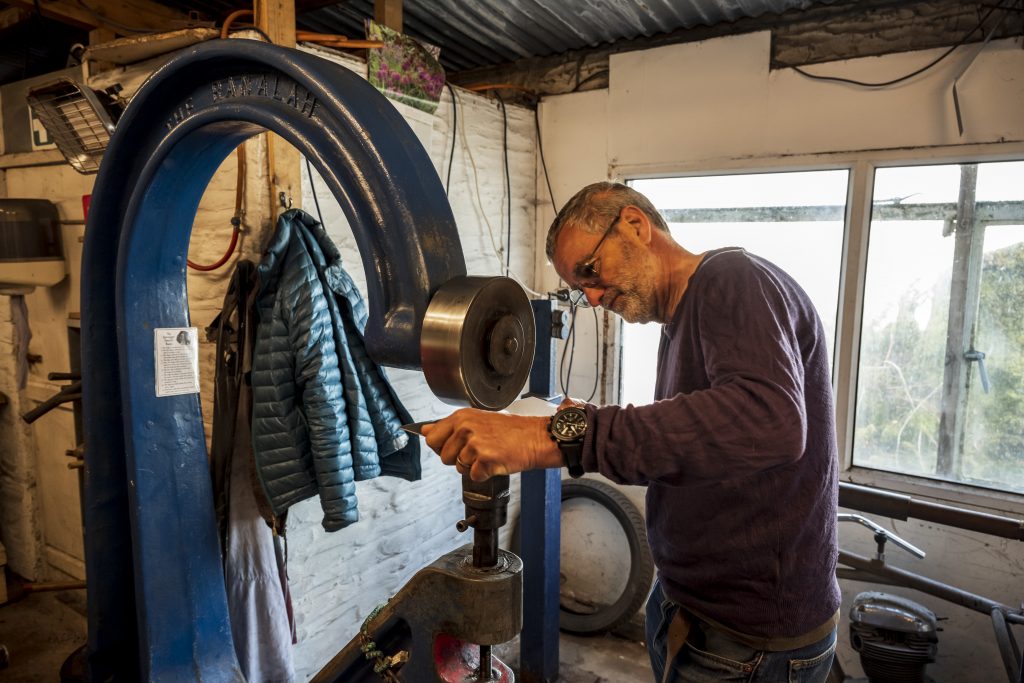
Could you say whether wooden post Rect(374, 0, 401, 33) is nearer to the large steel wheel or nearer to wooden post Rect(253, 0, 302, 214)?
wooden post Rect(253, 0, 302, 214)

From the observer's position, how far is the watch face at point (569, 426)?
3.40ft

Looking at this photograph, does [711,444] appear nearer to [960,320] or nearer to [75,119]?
[960,320]

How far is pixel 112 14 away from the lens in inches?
98.5

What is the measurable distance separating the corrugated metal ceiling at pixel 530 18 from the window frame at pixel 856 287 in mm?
674

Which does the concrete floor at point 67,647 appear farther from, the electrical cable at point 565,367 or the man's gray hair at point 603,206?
the man's gray hair at point 603,206

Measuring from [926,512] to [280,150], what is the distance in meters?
2.69

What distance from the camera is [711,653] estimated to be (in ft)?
4.66

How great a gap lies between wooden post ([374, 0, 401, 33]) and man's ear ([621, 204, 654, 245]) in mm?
1572

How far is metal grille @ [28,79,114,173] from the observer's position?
2.36 meters

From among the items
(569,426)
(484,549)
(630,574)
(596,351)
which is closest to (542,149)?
(596,351)

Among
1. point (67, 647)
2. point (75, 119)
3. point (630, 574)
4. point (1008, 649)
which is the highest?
point (75, 119)

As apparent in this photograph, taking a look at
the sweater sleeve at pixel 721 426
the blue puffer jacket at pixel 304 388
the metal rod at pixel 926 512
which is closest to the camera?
the sweater sleeve at pixel 721 426

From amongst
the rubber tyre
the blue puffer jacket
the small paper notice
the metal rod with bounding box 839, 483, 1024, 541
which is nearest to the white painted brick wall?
the blue puffer jacket

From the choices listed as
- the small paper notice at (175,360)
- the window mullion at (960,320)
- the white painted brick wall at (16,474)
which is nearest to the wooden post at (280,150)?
the small paper notice at (175,360)
